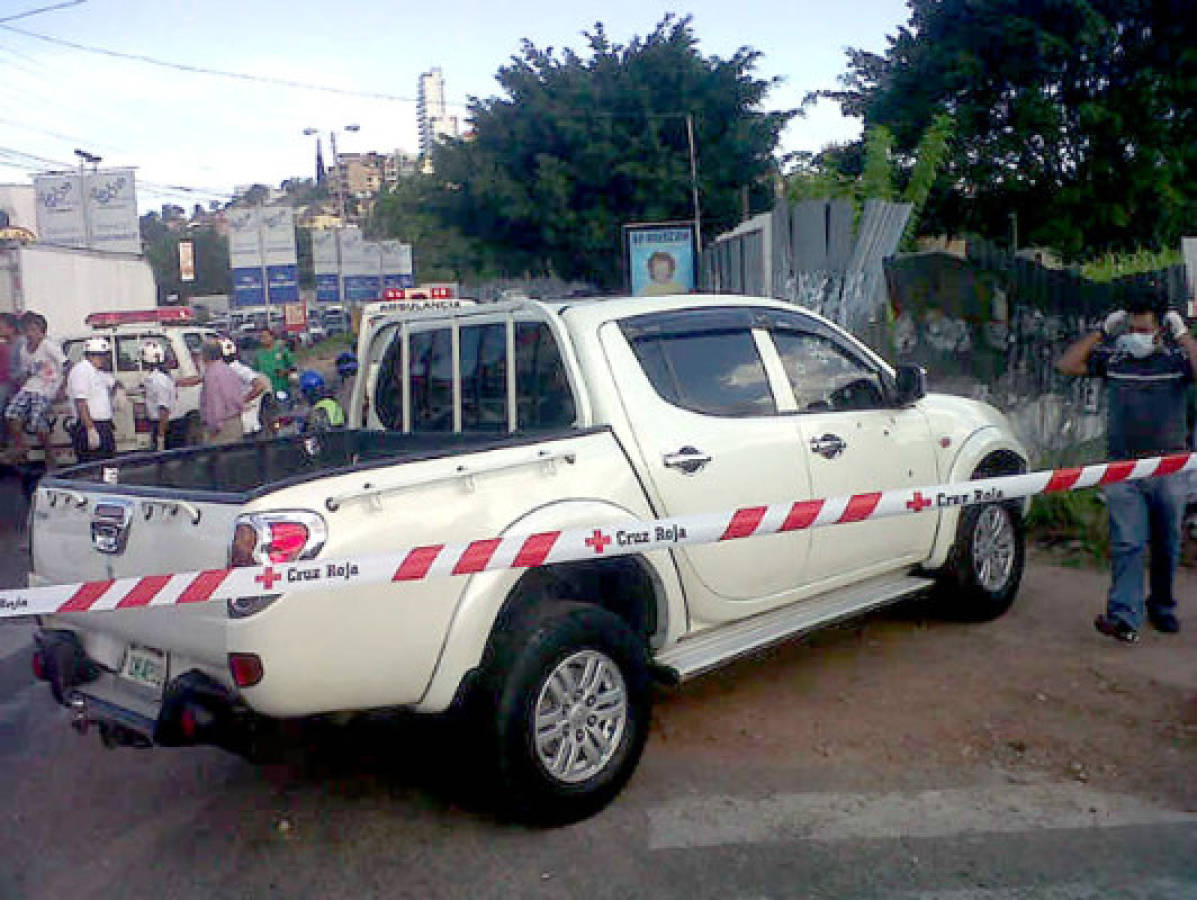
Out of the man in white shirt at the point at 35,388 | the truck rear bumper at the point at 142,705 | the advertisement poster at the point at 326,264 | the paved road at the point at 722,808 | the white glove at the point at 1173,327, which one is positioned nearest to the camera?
the truck rear bumper at the point at 142,705

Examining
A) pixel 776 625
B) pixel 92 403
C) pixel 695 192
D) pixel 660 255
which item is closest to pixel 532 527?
pixel 776 625

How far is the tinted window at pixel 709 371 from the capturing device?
4.96 metres

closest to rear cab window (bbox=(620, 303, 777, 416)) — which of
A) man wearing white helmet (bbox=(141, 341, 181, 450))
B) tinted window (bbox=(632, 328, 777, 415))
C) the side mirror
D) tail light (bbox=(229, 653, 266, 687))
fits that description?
tinted window (bbox=(632, 328, 777, 415))

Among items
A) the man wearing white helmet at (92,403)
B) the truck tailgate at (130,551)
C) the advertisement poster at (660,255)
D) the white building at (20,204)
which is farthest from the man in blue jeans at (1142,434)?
the white building at (20,204)

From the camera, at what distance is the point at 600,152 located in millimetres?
27922

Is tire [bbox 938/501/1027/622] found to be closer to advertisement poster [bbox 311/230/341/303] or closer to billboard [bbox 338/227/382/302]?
billboard [bbox 338/227/382/302]

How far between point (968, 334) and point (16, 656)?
23.3ft

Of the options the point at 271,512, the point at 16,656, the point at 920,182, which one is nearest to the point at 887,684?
the point at 271,512

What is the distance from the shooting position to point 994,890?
Result: 12.3 ft

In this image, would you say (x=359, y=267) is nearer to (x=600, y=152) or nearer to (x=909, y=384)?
(x=600, y=152)

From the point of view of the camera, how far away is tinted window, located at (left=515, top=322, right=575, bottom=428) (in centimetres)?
486

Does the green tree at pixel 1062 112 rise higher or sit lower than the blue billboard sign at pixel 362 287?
higher

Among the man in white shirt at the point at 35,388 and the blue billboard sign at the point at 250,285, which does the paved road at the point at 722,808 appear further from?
the blue billboard sign at the point at 250,285

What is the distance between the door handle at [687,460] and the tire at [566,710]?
27.3 inches
